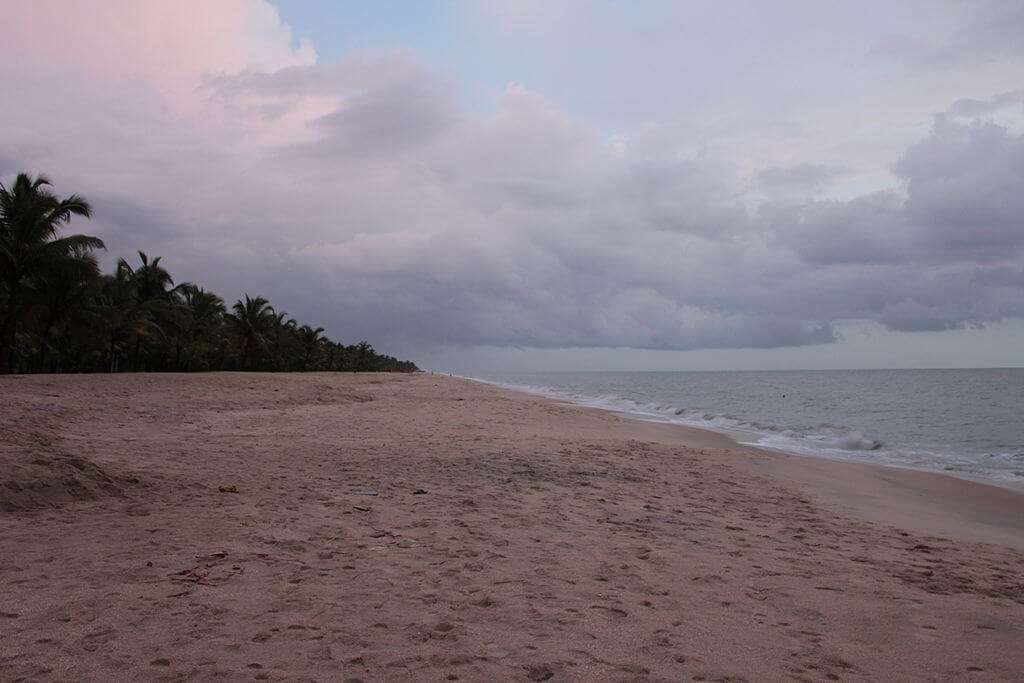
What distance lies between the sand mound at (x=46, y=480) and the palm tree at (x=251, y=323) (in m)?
52.1

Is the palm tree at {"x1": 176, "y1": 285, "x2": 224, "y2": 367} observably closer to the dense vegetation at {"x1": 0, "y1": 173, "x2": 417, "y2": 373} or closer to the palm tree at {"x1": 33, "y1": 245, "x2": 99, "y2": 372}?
the dense vegetation at {"x1": 0, "y1": 173, "x2": 417, "y2": 373}

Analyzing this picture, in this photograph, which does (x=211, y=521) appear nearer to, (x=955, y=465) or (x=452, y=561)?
(x=452, y=561)

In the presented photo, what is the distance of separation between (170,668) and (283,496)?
401 cm

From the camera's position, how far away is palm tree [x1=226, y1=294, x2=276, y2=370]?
56406 millimetres

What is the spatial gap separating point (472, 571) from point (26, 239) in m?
30.3

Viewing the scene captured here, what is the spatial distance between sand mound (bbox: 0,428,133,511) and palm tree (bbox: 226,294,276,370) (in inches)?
2051

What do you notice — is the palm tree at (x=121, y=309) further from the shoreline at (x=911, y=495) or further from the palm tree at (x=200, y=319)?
the shoreline at (x=911, y=495)

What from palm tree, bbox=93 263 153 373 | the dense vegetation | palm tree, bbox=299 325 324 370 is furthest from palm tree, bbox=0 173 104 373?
palm tree, bbox=299 325 324 370

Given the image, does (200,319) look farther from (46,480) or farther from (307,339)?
(46,480)

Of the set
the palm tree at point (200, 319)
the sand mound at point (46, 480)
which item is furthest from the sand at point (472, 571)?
the palm tree at point (200, 319)

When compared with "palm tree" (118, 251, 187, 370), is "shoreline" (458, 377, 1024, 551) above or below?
below

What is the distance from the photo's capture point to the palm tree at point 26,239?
26375 millimetres

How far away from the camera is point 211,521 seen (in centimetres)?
611

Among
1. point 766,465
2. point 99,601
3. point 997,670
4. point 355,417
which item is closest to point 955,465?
point 766,465
